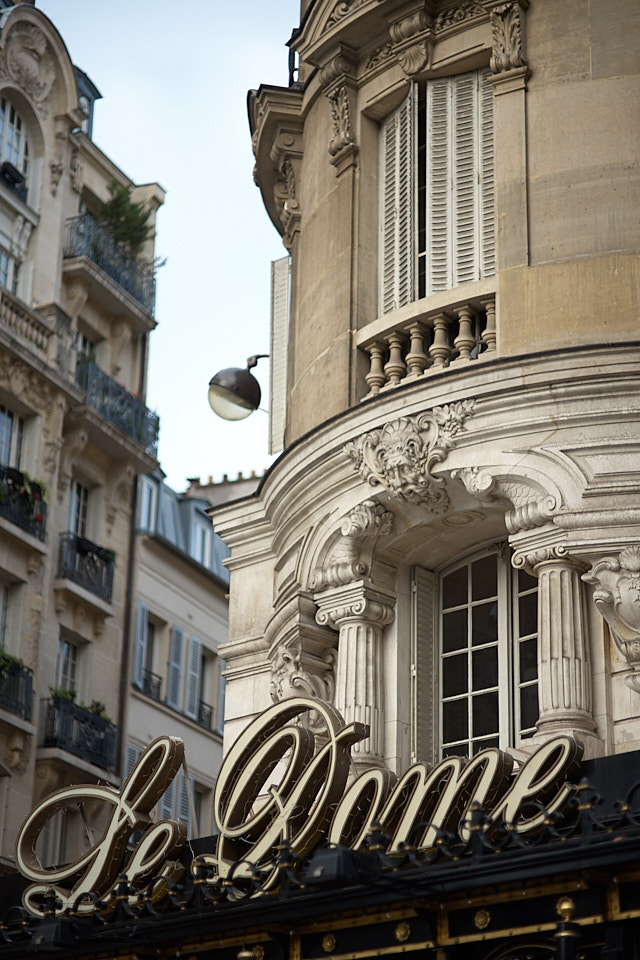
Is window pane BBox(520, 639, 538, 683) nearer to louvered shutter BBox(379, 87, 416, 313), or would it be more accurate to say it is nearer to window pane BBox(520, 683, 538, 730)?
window pane BBox(520, 683, 538, 730)

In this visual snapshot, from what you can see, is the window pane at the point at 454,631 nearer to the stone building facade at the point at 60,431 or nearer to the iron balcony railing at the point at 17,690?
the stone building facade at the point at 60,431

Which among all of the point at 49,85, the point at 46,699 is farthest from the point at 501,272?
the point at 49,85

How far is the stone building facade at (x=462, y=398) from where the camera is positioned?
51.3ft

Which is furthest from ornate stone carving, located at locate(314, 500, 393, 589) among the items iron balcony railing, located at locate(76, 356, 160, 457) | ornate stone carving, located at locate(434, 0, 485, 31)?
iron balcony railing, located at locate(76, 356, 160, 457)

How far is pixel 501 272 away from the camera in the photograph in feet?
55.7

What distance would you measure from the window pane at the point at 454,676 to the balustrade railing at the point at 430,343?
9.41ft

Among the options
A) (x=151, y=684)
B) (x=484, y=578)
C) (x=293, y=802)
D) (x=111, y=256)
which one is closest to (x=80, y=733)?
(x=151, y=684)

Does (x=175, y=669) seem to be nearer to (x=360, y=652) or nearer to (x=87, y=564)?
(x=87, y=564)

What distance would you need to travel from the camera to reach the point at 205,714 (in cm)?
3644

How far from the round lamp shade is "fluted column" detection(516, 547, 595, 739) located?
558 cm

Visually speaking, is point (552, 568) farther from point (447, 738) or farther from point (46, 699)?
point (46, 699)

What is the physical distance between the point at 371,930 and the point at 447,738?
299cm

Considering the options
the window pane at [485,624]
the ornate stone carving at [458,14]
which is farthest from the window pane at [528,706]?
the ornate stone carving at [458,14]

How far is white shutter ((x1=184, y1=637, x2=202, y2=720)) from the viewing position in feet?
118
